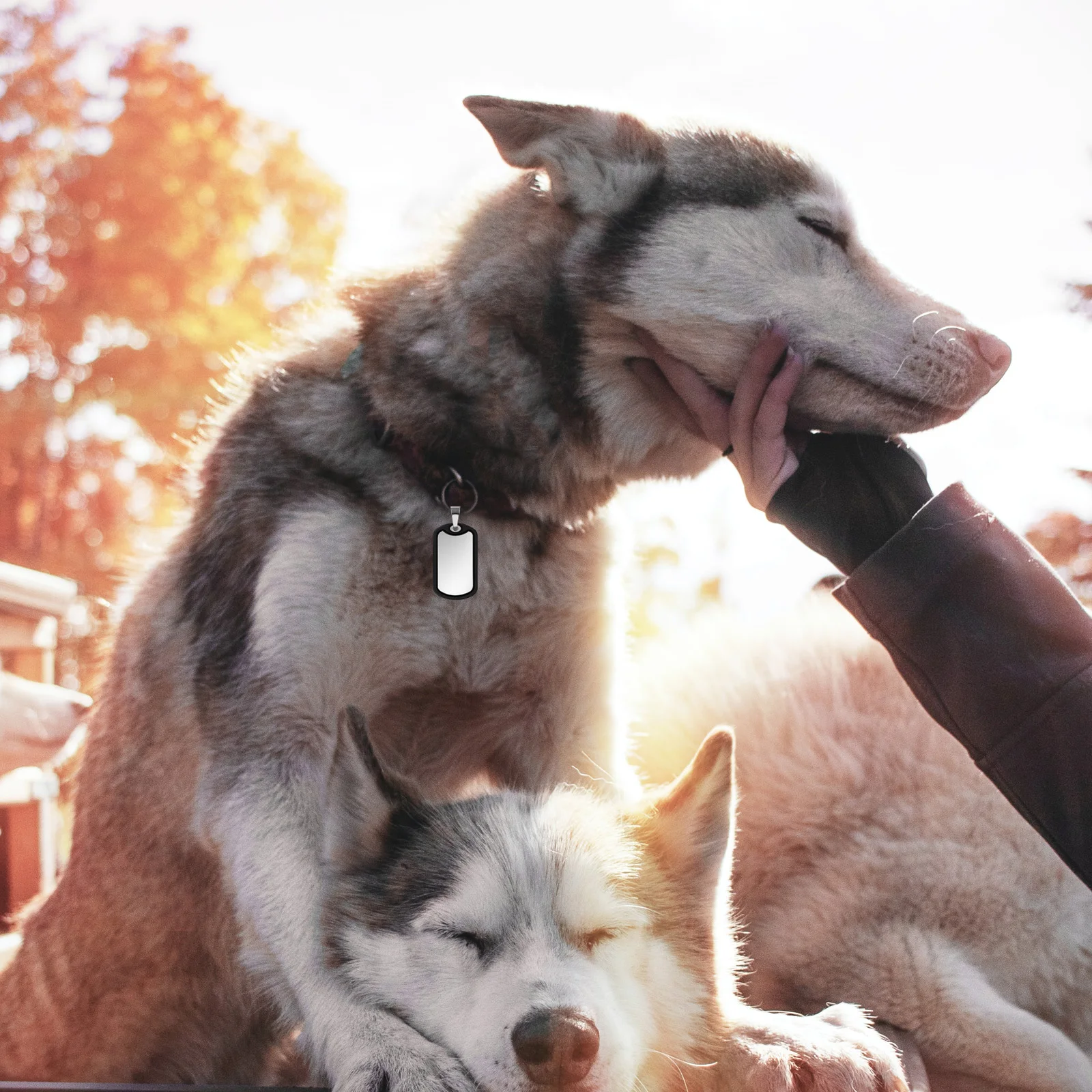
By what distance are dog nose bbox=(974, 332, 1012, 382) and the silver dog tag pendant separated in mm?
1018

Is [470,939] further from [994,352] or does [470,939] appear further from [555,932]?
[994,352]

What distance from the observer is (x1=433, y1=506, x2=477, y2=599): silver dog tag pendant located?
2.13 m

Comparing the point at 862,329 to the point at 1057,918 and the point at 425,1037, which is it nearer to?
the point at 1057,918

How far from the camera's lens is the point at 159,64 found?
30.3ft

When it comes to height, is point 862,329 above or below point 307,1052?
above

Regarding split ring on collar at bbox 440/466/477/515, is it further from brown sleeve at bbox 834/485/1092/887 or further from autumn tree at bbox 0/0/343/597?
autumn tree at bbox 0/0/343/597

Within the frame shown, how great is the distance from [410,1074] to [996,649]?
1085 mm

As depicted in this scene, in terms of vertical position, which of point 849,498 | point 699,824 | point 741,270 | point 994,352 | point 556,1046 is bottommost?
point 556,1046

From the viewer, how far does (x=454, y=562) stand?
214cm

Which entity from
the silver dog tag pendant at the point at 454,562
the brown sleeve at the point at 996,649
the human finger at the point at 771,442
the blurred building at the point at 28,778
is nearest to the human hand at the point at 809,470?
the human finger at the point at 771,442

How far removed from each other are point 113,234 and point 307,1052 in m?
8.11

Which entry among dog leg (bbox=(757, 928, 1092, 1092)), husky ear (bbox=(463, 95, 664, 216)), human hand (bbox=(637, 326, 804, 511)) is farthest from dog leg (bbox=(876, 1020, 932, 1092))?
husky ear (bbox=(463, 95, 664, 216))

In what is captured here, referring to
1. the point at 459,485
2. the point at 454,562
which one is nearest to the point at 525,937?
the point at 454,562

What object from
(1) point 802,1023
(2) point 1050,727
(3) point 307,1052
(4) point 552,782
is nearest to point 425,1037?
(3) point 307,1052
